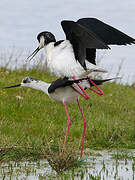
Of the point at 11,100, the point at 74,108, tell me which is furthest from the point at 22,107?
the point at 74,108

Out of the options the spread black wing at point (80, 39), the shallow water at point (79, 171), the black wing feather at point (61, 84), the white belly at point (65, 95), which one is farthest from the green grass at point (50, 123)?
the spread black wing at point (80, 39)

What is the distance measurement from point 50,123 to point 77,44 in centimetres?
283

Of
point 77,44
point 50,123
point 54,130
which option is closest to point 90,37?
point 77,44

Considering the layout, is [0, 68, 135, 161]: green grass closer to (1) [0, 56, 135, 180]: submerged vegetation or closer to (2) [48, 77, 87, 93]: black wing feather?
(1) [0, 56, 135, 180]: submerged vegetation

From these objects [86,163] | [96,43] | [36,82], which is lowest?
[86,163]

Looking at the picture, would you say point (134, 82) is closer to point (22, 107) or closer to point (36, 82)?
point (22, 107)

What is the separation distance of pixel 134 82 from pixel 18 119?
885cm

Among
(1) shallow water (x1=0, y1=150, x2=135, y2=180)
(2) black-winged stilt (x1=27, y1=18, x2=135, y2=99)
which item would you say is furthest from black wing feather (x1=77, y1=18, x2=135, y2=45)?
(1) shallow water (x1=0, y1=150, x2=135, y2=180)

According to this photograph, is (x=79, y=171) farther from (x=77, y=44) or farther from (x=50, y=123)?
(x=50, y=123)

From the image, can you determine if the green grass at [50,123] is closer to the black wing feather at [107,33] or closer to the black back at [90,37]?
the black back at [90,37]

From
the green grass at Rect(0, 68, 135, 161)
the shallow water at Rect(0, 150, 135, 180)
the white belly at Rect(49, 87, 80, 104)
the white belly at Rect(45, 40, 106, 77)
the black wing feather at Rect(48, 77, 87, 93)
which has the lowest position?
the shallow water at Rect(0, 150, 135, 180)

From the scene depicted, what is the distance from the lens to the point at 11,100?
9156 mm

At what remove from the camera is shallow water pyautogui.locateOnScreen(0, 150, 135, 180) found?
4.56 metres

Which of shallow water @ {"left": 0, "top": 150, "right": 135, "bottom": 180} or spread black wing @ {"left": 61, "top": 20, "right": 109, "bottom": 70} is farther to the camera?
spread black wing @ {"left": 61, "top": 20, "right": 109, "bottom": 70}
